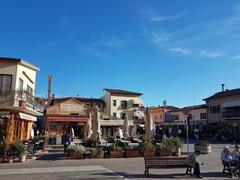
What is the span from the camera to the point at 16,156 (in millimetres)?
16781

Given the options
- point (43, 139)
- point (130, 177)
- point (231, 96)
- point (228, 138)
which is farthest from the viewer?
point (231, 96)

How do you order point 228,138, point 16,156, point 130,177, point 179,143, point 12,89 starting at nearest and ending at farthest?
point 130,177, point 16,156, point 179,143, point 12,89, point 228,138

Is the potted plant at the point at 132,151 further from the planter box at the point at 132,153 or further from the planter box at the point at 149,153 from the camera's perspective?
the planter box at the point at 149,153

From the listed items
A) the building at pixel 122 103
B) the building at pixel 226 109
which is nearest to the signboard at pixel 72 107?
the building at pixel 122 103

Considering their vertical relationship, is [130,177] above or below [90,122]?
below

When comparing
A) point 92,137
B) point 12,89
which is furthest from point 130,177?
point 12,89

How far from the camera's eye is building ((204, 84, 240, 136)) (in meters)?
45.3

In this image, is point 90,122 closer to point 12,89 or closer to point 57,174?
point 12,89

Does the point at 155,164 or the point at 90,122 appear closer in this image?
the point at 155,164

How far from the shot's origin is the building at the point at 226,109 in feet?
149

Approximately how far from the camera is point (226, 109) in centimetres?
4869

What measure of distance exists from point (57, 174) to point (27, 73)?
57.9 feet

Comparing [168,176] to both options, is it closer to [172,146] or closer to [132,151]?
[132,151]

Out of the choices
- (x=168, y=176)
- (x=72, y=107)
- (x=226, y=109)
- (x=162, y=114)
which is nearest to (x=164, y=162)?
(x=168, y=176)
